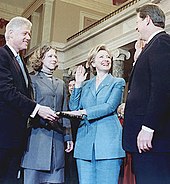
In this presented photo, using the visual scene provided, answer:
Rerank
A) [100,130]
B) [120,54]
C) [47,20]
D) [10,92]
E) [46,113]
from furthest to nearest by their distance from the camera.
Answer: [47,20] < [120,54] < [100,130] < [46,113] < [10,92]

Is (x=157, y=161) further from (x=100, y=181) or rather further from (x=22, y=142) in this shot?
(x=22, y=142)

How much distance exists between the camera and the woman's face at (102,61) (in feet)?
8.40

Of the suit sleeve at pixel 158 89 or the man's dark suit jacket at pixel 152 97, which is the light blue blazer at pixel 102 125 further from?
the suit sleeve at pixel 158 89

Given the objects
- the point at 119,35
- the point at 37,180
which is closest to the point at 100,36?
the point at 119,35

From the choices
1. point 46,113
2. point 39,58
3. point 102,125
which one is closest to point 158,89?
point 102,125

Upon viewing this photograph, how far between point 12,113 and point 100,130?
67cm

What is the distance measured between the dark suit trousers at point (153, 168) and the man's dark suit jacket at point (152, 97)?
2.1 inches

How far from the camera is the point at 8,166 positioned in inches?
84.2

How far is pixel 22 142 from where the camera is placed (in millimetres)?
2232

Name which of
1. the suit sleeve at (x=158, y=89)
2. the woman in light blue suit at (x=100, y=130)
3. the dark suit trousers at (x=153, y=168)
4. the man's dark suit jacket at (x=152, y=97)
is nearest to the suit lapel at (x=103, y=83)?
the woman in light blue suit at (x=100, y=130)

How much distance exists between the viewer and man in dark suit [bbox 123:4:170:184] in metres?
1.75

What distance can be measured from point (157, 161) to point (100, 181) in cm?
60

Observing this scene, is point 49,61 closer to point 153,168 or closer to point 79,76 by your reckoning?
point 79,76

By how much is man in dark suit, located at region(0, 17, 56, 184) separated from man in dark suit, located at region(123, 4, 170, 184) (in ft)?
2.11
